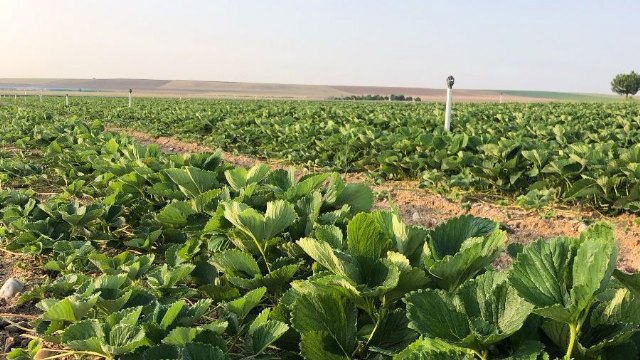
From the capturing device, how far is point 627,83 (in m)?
74.7

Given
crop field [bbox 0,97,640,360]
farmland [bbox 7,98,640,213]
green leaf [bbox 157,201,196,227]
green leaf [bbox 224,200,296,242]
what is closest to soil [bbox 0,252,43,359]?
crop field [bbox 0,97,640,360]

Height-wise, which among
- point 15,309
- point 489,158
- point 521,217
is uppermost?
point 489,158

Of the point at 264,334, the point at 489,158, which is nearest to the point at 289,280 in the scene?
the point at 264,334

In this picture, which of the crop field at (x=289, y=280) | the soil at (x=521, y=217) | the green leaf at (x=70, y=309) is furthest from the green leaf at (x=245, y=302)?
the soil at (x=521, y=217)

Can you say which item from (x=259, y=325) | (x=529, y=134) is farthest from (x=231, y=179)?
(x=529, y=134)

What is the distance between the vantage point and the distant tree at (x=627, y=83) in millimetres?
74438

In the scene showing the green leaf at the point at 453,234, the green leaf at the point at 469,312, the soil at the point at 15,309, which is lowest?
the soil at the point at 15,309

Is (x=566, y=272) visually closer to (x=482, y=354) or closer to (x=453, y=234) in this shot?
(x=482, y=354)

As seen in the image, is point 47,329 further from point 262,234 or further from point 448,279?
point 448,279

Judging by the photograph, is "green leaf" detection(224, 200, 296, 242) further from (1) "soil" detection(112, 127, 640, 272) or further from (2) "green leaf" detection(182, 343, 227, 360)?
(1) "soil" detection(112, 127, 640, 272)

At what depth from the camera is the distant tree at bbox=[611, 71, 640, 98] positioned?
244 ft

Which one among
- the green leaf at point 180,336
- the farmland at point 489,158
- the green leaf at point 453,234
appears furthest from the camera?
the farmland at point 489,158

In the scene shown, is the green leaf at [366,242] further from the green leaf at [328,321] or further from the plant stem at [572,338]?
the plant stem at [572,338]

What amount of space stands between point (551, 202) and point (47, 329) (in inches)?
188
